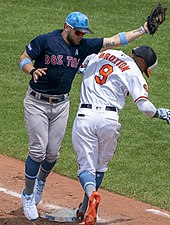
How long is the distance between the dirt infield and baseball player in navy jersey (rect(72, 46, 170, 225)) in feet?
2.63

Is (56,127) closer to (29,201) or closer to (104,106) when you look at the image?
(104,106)

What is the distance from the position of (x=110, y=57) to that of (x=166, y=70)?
686cm

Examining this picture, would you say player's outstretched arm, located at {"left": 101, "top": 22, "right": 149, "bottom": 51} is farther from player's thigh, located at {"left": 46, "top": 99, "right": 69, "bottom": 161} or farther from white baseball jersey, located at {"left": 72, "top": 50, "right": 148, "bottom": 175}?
player's thigh, located at {"left": 46, "top": 99, "right": 69, "bottom": 161}

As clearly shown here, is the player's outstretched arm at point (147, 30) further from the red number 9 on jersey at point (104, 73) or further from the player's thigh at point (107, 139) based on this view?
the player's thigh at point (107, 139)

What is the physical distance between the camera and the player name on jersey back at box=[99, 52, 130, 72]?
7.95m

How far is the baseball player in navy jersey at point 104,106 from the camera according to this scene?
7.88 metres

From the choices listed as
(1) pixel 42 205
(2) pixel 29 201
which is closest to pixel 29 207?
(2) pixel 29 201

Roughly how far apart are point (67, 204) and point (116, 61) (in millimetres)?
1935

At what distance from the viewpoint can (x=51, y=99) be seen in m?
8.21

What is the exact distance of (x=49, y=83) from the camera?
816 cm

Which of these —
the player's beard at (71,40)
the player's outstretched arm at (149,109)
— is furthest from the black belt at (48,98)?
the player's outstretched arm at (149,109)

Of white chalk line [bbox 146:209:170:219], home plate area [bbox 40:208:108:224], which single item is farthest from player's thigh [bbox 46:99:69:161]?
white chalk line [bbox 146:209:170:219]

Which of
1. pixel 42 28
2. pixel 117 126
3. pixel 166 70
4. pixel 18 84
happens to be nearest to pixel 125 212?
pixel 117 126

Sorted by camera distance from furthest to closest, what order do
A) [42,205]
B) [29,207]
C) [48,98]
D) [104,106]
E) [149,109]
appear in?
1. [42,205]
2. [29,207]
3. [48,98]
4. [104,106]
5. [149,109]
